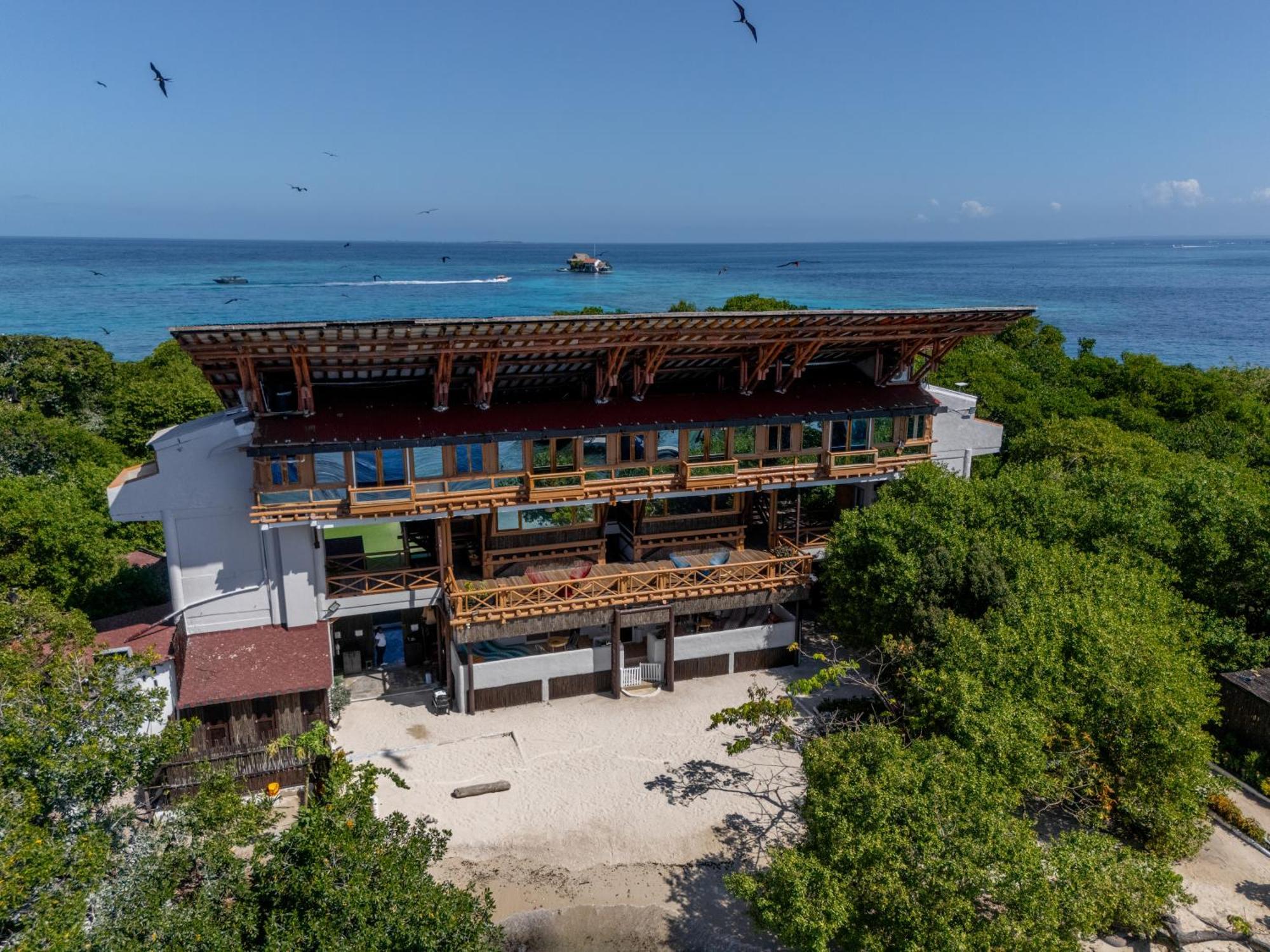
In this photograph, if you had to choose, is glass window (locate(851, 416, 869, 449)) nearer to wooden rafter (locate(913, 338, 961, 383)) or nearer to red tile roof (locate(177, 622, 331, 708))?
wooden rafter (locate(913, 338, 961, 383))

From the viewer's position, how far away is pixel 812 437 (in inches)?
1120

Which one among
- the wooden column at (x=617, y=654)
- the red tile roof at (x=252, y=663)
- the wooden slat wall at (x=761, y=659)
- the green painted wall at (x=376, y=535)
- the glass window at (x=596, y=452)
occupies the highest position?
the glass window at (x=596, y=452)

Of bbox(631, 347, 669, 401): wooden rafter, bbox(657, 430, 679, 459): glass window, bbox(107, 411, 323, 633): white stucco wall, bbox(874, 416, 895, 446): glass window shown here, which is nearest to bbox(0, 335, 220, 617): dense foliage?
bbox(107, 411, 323, 633): white stucco wall

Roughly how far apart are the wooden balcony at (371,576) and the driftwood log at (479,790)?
20.9ft

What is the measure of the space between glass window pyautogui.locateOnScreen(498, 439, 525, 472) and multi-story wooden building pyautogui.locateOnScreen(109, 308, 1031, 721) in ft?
0.18

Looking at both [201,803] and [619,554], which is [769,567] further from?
[201,803]

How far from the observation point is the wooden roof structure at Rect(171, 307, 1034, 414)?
21.1m

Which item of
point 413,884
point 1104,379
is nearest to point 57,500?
point 413,884

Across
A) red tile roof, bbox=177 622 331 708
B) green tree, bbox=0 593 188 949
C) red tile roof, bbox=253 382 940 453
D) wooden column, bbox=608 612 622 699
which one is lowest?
wooden column, bbox=608 612 622 699

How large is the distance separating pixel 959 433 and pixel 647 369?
42.1ft

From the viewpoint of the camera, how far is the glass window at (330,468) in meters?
23.0

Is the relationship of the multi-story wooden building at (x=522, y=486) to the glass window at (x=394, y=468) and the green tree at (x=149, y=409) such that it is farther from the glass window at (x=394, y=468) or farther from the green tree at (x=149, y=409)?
the green tree at (x=149, y=409)

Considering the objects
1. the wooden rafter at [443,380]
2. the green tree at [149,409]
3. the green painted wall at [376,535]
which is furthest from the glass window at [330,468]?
the green tree at [149,409]

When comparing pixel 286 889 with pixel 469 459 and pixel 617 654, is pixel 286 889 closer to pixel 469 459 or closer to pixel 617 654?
pixel 469 459
